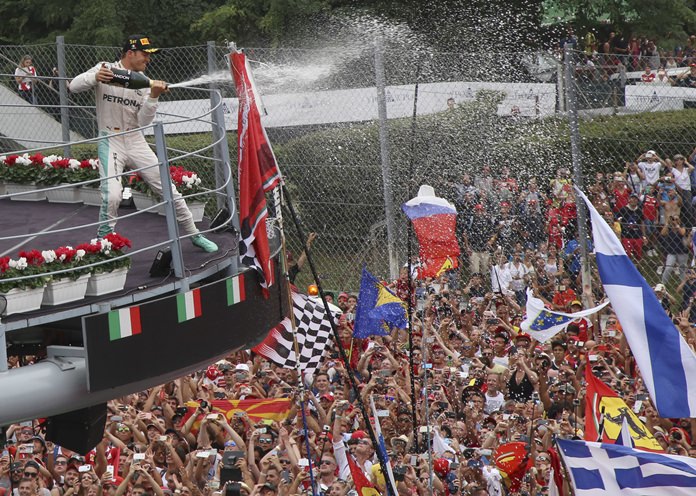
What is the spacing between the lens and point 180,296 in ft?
23.6

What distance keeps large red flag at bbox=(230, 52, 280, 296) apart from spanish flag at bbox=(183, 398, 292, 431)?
432cm

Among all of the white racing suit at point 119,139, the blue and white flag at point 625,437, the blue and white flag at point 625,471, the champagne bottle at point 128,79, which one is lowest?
the blue and white flag at point 625,437

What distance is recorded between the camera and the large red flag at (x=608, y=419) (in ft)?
32.5

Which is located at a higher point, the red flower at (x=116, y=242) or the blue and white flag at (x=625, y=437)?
the red flower at (x=116, y=242)

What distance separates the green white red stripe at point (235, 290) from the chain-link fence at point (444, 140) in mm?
7176

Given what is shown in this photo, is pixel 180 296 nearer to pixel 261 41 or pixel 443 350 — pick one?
pixel 443 350

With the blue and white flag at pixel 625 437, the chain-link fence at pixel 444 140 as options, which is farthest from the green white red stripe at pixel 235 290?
the chain-link fence at pixel 444 140

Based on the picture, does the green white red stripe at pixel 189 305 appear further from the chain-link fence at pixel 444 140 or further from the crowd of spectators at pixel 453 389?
the chain-link fence at pixel 444 140

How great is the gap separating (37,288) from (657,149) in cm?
1002

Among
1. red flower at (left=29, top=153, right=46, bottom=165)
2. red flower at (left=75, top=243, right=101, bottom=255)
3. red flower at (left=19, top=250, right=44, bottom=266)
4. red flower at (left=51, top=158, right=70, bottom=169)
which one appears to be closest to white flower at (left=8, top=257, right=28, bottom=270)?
red flower at (left=19, top=250, right=44, bottom=266)

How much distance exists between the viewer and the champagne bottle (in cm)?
795

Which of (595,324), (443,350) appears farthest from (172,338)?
(595,324)

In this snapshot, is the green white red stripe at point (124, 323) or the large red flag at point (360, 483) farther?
the large red flag at point (360, 483)

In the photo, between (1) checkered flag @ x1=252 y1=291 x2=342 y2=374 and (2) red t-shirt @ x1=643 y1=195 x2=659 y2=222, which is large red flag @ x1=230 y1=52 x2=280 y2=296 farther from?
(2) red t-shirt @ x1=643 y1=195 x2=659 y2=222
